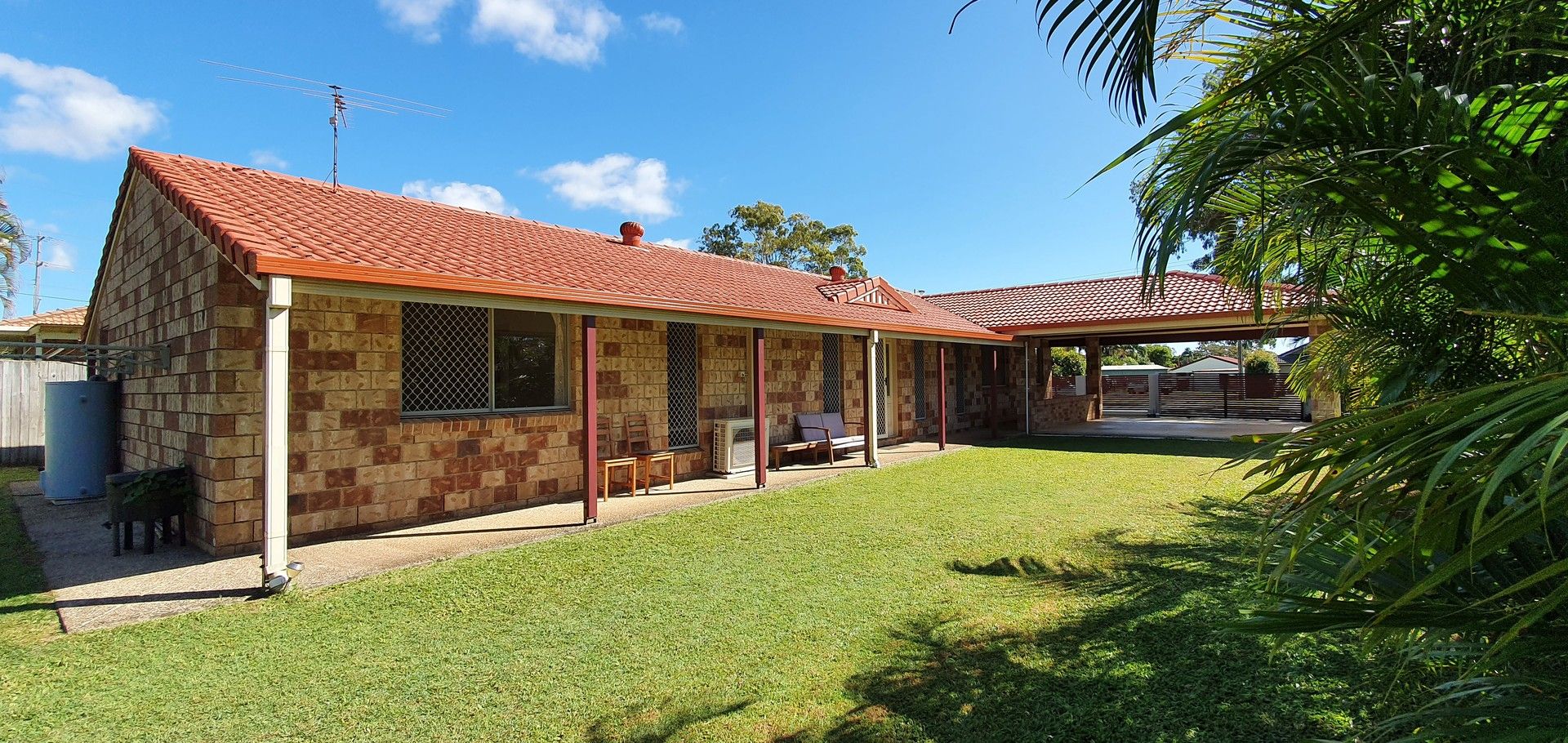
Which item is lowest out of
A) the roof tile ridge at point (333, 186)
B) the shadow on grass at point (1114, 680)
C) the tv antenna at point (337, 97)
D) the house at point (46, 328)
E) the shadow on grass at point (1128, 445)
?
the shadow on grass at point (1114, 680)

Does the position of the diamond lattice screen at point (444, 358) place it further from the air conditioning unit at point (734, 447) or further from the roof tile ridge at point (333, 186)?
the air conditioning unit at point (734, 447)

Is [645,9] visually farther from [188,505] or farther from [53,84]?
[53,84]

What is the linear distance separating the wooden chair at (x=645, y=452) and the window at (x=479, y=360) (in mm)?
1008

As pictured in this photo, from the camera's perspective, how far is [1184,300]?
558 inches

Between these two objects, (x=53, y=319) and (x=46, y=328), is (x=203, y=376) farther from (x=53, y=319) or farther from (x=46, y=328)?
(x=53, y=319)

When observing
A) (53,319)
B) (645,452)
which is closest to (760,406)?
(645,452)

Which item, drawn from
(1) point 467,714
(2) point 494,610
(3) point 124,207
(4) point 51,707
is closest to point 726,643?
(1) point 467,714

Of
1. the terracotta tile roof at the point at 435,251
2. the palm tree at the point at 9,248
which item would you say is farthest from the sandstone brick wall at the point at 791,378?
the palm tree at the point at 9,248

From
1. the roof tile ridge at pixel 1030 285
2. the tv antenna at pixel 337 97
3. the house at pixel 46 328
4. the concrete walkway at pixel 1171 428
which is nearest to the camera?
the tv antenna at pixel 337 97

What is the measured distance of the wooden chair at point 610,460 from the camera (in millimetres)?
8422

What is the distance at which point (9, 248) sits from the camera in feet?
72.0

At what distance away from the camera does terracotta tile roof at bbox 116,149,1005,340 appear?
5.35 metres

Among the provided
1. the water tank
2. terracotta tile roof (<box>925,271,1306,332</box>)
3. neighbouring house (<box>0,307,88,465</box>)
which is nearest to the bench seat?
terracotta tile roof (<box>925,271,1306,332</box>)

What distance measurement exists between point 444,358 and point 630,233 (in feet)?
17.1
